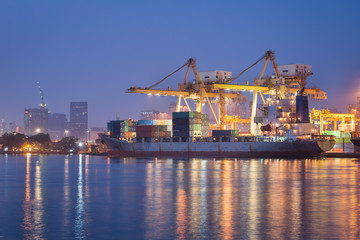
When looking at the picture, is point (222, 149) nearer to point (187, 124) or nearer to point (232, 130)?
point (232, 130)

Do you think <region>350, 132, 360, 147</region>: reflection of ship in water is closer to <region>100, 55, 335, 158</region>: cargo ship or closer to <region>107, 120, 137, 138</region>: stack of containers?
<region>100, 55, 335, 158</region>: cargo ship

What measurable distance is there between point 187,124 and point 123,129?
18415mm

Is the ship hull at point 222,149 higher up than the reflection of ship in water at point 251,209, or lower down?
higher up

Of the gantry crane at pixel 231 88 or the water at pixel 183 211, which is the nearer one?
the water at pixel 183 211

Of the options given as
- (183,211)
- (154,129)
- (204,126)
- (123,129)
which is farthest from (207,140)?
(183,211)

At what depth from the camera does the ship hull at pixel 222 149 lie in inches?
3556

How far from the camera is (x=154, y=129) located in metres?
104

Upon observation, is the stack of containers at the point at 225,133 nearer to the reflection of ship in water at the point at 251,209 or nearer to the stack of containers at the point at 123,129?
the stack of containers at the point at 123,129

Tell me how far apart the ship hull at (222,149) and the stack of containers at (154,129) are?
1.98 metres

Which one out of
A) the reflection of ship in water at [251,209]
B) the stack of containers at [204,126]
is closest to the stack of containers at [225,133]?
the stack of containers at [204,126]

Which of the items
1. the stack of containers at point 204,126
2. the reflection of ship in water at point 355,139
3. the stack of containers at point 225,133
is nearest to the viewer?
the reflection of ship in water at point 355,139

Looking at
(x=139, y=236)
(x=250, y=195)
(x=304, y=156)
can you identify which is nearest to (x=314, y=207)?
(x=250, y=195)

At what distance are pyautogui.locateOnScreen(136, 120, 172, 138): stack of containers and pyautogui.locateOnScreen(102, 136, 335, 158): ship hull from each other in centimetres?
198

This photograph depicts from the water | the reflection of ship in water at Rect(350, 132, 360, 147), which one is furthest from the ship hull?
the water
